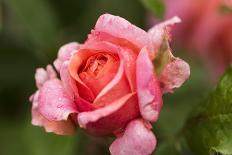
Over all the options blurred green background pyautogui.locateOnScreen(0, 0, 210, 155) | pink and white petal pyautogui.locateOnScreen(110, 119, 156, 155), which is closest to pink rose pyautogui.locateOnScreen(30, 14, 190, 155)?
pink and white petal pyautogui.locateOnScreen(110, 119, 156, 155)

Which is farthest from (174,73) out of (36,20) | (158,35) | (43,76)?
(36,20)

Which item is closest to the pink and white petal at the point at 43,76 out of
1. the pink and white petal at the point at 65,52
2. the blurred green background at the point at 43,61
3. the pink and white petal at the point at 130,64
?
the pink and white petal at the point at 65,52

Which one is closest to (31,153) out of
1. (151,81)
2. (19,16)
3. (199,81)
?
(19,16)

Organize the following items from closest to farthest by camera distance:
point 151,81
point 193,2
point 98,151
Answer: point 151,81, point 98,151, point 193,2

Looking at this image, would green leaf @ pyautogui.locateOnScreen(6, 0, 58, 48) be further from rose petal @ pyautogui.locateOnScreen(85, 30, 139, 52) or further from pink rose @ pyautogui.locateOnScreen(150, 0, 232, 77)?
rose petal @ pyautogui.locateOnScreen(85, 30, 139, 52)

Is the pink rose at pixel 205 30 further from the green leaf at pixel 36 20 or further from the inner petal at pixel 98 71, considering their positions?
the inner petal at pixel 98 71

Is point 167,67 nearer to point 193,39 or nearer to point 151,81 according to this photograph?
point 151,81

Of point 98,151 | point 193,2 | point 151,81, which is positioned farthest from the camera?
point 193,2
